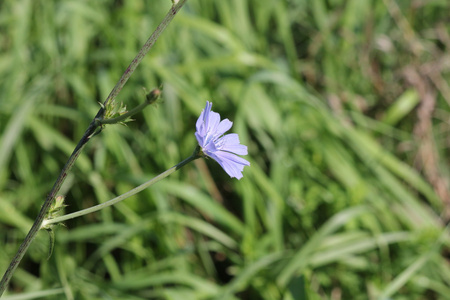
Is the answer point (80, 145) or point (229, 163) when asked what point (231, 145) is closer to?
point (229, 163)

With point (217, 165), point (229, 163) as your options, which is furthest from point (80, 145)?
point (217, 165)

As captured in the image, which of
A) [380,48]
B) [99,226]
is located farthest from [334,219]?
[380,48]

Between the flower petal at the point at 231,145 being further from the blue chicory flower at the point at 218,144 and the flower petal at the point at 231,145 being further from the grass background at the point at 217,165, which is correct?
the grass background at the point at 217,165

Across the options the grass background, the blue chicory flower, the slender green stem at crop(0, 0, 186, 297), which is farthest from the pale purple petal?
the grass background

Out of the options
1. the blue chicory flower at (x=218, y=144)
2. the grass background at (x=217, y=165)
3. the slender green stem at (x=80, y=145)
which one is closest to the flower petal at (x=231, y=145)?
the blue chicory flower at (x=218, y=144)

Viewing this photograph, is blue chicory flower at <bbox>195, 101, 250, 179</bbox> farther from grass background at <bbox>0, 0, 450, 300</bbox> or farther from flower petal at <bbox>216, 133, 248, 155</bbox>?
grass background at <bbox>0, 0, 450, 300</bbox>
